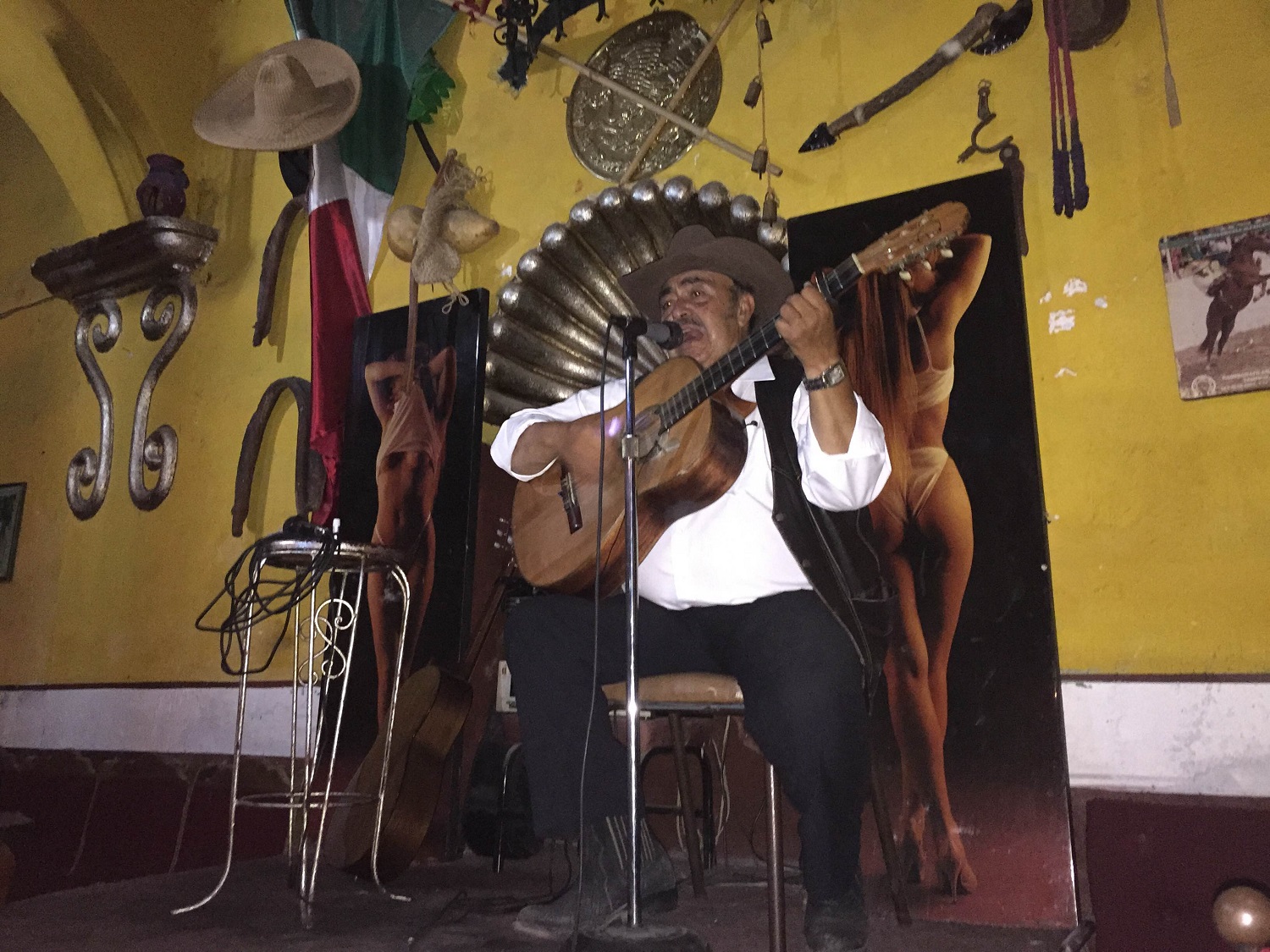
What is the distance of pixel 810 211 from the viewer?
2350 mm

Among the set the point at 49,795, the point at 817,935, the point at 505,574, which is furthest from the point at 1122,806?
the point at 49,795

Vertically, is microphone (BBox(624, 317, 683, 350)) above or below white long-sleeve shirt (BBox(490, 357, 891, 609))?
above

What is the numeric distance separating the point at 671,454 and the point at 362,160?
Result: 6.34ft

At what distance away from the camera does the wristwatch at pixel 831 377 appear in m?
1.52

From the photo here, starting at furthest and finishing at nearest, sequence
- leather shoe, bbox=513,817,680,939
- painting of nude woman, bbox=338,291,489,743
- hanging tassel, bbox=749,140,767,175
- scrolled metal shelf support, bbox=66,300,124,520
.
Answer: scrolled metal shelf support, bbox=66,300,124,520 < painting of nude woman, bbox=338,291,489,743 < hanging tassel, bbox=749,140,767,175 < leather shoe, bbox=513,817,680,939

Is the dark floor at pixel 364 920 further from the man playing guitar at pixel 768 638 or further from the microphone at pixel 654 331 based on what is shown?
the microphone at pixel 654 331

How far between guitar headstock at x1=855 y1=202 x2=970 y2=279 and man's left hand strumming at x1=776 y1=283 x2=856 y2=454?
13 cm

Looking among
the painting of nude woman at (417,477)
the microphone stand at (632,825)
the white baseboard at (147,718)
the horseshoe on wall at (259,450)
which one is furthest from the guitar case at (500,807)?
the horseshoe on wall at (259,450)

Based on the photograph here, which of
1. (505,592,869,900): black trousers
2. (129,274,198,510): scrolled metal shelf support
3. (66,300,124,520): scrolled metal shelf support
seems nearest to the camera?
(505,592,869,900): black trousers

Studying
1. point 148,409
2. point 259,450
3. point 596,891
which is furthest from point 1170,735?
point 148,409

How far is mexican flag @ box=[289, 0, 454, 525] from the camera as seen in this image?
296 centimetres

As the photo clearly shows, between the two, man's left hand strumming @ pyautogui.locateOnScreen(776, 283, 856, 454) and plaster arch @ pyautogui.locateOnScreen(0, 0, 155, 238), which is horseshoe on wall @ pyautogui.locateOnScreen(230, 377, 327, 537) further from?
man's left hand strumming @ pyautogui.locateOnScreen(776, 283, 856, 454)

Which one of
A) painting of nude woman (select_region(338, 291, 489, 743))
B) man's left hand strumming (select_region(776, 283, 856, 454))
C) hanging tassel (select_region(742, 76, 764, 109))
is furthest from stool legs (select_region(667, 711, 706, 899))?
hanging tassel (select_region(742, 76, 764, 109))

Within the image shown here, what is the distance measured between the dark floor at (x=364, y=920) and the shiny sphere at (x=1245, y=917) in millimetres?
658
